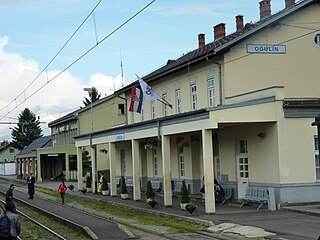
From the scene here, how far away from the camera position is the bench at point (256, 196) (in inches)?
914

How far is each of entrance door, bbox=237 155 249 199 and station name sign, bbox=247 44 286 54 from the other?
479 centimetres

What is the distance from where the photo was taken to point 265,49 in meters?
22.5

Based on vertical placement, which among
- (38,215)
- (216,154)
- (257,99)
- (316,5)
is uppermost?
(316,5)

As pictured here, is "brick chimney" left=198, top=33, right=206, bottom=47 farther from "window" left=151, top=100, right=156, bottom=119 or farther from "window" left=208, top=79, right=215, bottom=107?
"window" left=208, top=79, right=215, bottom=107

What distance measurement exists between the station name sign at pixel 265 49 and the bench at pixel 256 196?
5577 millimetres

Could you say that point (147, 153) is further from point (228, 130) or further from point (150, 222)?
point (150, 222)

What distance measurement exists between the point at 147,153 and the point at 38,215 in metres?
12.2

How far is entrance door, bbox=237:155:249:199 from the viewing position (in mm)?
25109

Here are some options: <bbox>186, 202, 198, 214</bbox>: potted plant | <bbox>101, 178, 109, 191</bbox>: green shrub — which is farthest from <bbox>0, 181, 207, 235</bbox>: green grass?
<bbox>101, 178, 109, 191</bbox>: green shrub

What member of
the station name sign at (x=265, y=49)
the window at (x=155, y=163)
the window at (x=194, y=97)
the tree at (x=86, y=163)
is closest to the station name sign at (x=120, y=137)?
the window at (x=155, y=163)

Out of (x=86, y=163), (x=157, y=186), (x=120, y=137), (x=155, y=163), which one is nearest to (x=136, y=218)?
(x=120, y=137)

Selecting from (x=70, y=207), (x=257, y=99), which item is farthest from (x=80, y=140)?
(x=257, y=99)

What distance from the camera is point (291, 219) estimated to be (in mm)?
19406

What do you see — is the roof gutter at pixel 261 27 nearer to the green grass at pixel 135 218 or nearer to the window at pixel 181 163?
the green grass at pixel 135 218
